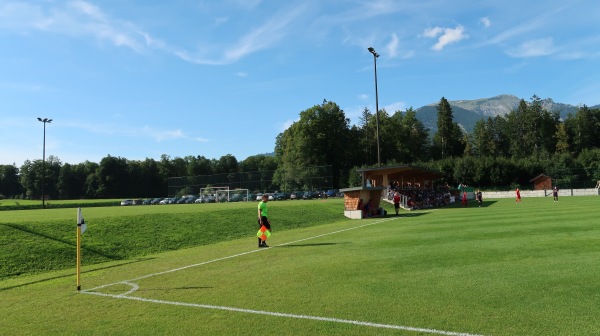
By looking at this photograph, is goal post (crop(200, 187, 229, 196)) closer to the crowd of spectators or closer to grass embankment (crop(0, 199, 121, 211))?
grass embankment (crop(0, 199, 121, 211))

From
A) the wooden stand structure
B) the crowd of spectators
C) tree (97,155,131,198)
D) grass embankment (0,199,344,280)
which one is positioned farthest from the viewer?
tree (97,155,131,198)

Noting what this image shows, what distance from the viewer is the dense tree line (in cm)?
7419

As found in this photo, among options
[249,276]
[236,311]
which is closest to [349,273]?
[249,276]

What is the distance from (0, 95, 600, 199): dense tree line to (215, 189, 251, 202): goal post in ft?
21.3

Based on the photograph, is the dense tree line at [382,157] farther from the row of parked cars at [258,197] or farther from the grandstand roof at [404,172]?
the grandstand roof at [404,172]

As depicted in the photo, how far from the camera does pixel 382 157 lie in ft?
320

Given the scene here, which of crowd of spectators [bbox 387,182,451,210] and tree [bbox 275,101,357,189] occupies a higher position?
tree [bbox 275,101,357,189]

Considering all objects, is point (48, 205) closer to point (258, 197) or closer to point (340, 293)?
point (258, 197)

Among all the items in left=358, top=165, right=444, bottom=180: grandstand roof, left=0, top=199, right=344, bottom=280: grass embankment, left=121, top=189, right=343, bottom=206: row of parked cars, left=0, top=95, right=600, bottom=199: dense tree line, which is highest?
left=0, top=95, right=600, bottom=199: dense tree line

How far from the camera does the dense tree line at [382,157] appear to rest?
7419 cm

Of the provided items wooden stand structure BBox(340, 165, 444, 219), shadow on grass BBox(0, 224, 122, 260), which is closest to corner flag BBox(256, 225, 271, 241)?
shadow on grass BBox(0, 224, 122, 260)

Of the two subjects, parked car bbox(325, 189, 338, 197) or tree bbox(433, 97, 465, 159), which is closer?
parked car bbox(325, 189, 338, 197)

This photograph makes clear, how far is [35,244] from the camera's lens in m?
14.8

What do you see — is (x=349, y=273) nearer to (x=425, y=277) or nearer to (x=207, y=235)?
(x=425, y=277)
